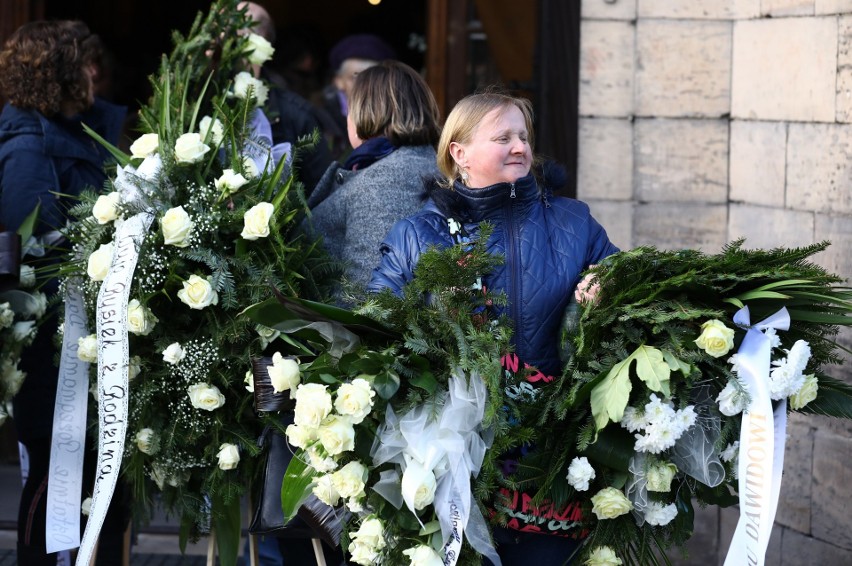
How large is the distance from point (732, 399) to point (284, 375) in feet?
3.33

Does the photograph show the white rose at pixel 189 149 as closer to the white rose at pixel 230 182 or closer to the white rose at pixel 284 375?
the white rose at pixel 230 182

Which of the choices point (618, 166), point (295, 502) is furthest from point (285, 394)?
point (618, 166)

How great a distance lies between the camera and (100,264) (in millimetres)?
3137

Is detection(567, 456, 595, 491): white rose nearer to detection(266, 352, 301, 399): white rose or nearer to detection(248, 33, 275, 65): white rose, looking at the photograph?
detection(266, 352, 301, 399): white rose

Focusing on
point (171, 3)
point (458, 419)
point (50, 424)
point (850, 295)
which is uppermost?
point (171, 3)

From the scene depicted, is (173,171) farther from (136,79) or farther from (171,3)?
(171,3)

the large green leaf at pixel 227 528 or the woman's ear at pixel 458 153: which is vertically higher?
the woman's ear at pixel 458 153

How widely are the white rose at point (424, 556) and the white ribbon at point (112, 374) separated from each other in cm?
96

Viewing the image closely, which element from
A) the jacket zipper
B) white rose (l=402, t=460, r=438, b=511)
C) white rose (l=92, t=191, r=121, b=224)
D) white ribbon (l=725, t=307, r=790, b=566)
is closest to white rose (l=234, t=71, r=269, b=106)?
white rose (l=92, t=191, r=121, b=224)

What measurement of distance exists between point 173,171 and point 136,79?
5.08 m

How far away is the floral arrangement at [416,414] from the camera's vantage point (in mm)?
2488

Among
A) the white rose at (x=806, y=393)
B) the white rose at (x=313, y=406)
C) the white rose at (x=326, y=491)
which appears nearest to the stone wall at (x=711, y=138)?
the white rose at (x=806, y=393)

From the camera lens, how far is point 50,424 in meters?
3.63

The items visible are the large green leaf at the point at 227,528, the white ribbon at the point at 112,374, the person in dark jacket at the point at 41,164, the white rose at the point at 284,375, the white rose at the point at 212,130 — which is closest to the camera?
the white rose at the point at 284,375
